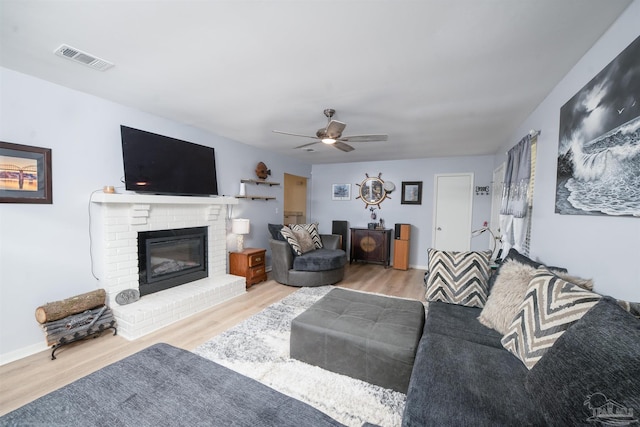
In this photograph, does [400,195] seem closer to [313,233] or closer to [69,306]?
[313,233]

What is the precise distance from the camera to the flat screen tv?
271 cm

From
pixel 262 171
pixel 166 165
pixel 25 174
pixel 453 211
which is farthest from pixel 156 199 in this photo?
pixel 453 211

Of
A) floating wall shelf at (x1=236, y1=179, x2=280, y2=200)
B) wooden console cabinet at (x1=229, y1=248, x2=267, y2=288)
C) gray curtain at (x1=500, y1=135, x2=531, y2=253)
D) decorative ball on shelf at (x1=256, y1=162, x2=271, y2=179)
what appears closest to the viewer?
gray curtain at (x1=500, y1=135, x2=531, y2=253)

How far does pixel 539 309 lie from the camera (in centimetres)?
125

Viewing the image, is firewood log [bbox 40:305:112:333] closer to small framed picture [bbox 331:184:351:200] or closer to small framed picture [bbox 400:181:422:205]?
small framed picture [bbox 331:184:351:200]

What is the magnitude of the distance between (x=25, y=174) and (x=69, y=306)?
3.90 ft

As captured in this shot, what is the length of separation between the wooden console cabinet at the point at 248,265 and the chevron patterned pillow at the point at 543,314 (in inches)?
125

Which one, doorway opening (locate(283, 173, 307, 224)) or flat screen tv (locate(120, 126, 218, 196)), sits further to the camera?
doorway opening (locate(283, 173, 307, 224))

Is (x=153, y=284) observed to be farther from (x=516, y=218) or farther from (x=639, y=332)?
(x=516, y=218)

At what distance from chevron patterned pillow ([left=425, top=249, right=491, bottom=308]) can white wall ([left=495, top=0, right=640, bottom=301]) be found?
1.66 feet

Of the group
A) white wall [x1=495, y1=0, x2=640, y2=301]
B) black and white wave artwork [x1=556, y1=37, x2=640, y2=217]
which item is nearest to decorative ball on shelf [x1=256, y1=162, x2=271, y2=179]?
white wall [x1=495, y1=0, x2=640, y2=301]

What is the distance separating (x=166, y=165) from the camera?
3.03 metres

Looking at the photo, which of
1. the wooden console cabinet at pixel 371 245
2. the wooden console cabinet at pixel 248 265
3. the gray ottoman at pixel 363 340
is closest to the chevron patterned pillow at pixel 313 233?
the wooden console cabinet at pixel 248 265

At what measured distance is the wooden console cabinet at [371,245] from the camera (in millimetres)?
5172
